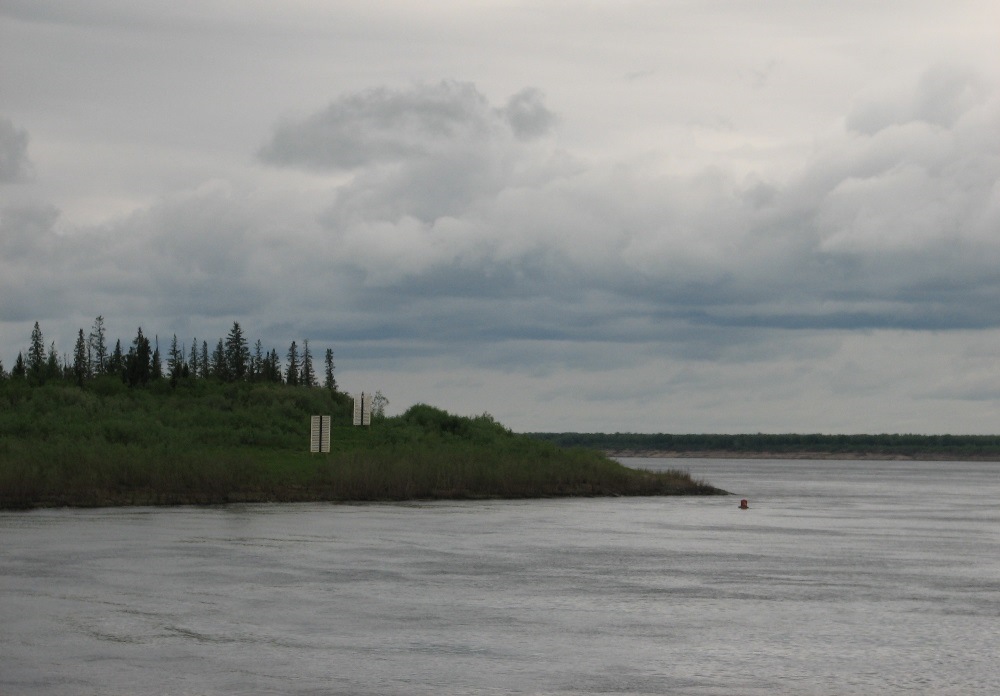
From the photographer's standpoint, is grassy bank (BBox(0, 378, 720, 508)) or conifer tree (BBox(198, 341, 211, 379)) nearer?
grassy bank (BBox(0, 378, 720, 508))

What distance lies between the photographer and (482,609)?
89.3 ft

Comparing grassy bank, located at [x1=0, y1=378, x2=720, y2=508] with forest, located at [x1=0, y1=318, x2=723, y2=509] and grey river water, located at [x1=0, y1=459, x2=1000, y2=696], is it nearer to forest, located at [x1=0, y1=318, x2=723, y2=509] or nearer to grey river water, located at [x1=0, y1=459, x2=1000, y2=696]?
forest, located at [x1=0, y1=318, x2=723, y2=509]

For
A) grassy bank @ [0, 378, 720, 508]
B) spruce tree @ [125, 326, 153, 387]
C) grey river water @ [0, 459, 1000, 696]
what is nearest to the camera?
grey river water @ [0, 459, 1000, 696]

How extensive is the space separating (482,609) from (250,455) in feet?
148

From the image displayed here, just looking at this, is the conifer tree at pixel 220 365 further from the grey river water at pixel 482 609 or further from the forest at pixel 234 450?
the grey river water at pixel 482 609

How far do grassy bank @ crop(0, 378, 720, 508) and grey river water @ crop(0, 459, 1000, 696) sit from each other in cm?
1041

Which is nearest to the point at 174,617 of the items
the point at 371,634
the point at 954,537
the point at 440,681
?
the point at 371,634

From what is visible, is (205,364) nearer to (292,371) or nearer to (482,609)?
(292,371)

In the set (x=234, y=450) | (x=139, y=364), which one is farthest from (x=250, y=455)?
(x=139, y=364)

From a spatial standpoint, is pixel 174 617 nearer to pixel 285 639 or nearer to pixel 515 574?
pixel 285 639

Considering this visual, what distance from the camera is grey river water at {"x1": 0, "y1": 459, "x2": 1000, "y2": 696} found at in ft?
64.6

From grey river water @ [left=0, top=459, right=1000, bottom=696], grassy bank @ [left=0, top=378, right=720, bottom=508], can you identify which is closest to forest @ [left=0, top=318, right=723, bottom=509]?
grassy bank @ [left=0, top=378, right=720, bottom=508]

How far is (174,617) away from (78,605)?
2430 mm

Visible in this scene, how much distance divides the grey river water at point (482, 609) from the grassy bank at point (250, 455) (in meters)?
10.4
